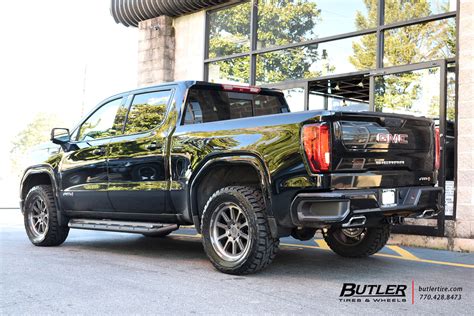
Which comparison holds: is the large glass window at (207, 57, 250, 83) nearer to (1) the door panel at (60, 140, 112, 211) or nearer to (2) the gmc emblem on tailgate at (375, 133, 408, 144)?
(1) the door panel at (60, 140, 112, 211)

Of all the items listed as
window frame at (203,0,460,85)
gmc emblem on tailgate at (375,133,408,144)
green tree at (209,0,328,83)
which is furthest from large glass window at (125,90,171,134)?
green tree at (209,0,328,83)

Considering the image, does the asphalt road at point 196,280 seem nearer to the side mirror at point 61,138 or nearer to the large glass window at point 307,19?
the side mirror at point 61,138

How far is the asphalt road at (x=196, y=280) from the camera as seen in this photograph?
14.1 ft

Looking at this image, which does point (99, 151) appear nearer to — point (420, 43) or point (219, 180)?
point (219, 180)

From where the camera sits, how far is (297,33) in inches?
442

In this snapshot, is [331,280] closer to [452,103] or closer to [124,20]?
[452,103]

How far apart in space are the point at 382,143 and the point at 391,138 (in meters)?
0.13

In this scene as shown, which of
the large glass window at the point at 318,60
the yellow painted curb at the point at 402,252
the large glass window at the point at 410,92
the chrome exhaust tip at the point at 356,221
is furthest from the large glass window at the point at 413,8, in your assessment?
the chrome exhaust tip at the point at 356,221

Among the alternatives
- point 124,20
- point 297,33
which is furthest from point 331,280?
point 124,20

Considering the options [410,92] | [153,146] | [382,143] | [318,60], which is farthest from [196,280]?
[318,60]

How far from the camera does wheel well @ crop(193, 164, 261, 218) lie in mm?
5848

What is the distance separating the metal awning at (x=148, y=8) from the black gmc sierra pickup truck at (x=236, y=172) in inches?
245

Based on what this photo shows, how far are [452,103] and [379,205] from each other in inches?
169

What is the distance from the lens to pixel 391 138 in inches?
209
